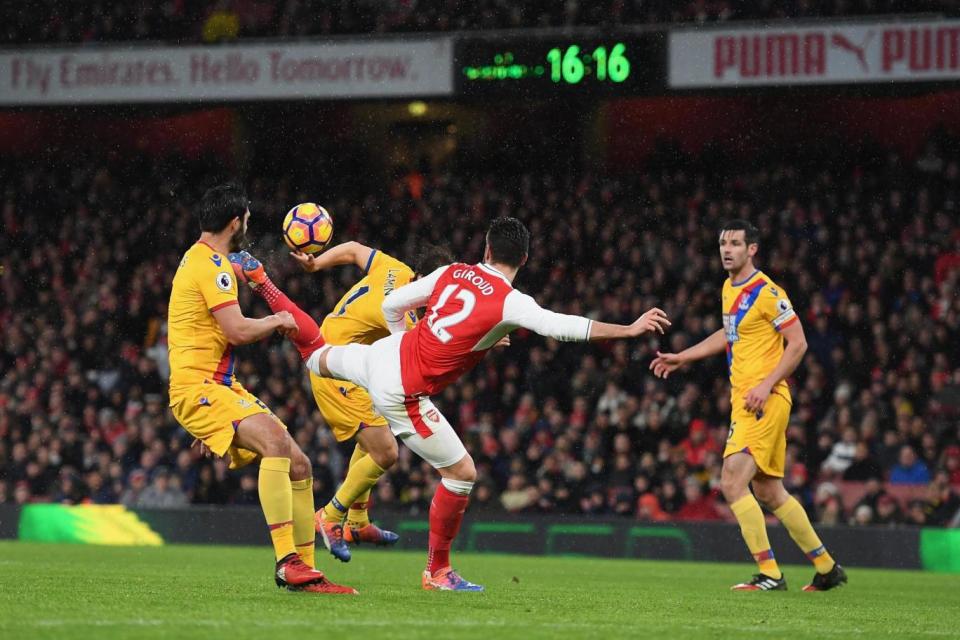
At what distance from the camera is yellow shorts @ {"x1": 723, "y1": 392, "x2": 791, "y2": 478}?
9555mm

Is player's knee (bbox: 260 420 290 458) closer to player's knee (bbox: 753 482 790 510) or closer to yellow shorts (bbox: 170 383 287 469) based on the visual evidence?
yellow shorts (bbox: 170 383 287 469)

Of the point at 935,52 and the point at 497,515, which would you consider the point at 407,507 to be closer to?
the point at 497,515

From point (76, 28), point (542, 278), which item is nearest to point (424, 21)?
point (542, 278)

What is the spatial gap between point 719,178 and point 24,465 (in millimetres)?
10989

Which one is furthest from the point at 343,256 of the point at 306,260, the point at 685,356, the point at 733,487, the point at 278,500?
the point at 733,487

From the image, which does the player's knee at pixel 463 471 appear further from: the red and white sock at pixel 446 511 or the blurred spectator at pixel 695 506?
the blurred spectator at pixel 695 506

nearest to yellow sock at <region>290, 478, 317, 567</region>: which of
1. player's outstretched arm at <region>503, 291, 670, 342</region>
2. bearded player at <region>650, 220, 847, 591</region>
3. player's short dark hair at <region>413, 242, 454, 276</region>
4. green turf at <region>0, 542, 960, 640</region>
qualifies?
green turf at <region>0, 542, 960, 640</region>

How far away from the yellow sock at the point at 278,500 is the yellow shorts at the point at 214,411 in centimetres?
20

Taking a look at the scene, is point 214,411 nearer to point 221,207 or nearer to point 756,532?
point 221,207

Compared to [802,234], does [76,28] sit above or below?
above

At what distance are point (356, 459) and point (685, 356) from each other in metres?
2.40

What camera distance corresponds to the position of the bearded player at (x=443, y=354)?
7438 millimetres

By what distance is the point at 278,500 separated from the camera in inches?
285

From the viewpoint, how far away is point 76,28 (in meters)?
22.3
